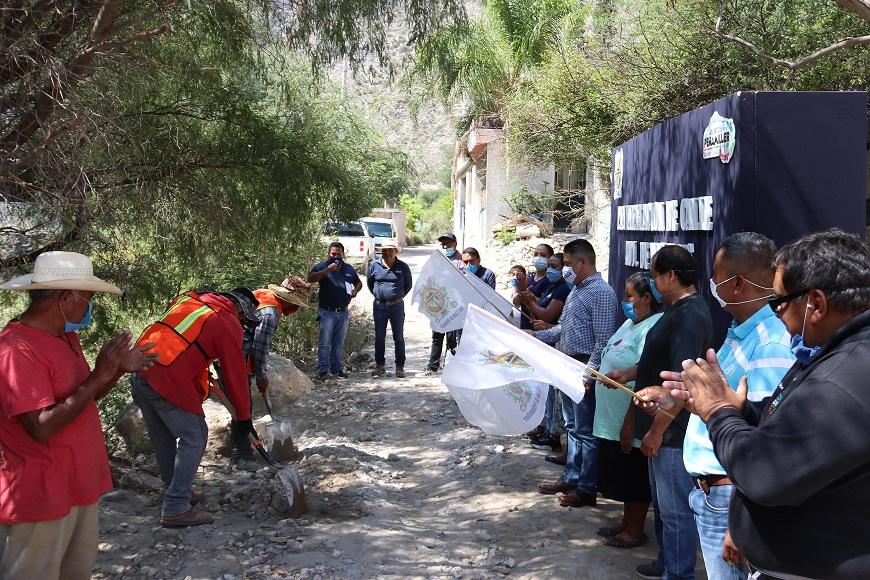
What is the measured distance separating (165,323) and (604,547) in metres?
3.30

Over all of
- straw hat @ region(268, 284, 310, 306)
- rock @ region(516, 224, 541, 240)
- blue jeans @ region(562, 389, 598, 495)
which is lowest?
blue jeans @ region(562, 389, 598, 495)

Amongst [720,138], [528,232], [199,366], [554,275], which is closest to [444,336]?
[554,275]

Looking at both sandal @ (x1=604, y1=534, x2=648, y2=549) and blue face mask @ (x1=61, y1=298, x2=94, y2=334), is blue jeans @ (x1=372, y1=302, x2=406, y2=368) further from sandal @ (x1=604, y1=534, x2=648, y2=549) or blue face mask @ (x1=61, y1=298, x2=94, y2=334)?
blue face mask @ (x1=61, y1=298, x2=94, y2=334)

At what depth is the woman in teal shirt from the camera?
16.1ft

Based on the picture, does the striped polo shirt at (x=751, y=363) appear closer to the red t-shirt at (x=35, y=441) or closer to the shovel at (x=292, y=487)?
the red t-shirt at (x=35, y=441)

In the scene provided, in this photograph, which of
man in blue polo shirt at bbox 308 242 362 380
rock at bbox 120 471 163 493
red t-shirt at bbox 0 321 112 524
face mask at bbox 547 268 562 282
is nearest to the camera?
red t-shirt at bbox 0 321 112 524

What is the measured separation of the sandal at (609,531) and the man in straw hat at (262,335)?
3.15m

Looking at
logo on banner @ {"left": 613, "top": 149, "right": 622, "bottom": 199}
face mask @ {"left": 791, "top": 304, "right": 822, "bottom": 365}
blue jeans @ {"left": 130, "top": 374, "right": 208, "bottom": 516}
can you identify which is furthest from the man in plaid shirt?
face mask @ {"left": 791, "top": 304, "right": 822, "bottom": 365}

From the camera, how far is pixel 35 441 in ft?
11.5

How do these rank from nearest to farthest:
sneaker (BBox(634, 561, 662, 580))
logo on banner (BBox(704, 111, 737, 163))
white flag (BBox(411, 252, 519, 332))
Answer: sneaker (BBox(634, 561, 662, 580)), logo on banner (BBox(704, 111, 737, 163)), white flag (BBox(411, 252, 519, 332))

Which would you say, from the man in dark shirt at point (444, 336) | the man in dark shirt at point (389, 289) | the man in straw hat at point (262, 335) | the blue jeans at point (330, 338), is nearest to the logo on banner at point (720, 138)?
the man in straw hat at point (262, 335)

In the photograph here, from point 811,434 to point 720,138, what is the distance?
3648mm

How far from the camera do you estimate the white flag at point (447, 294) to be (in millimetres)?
7348

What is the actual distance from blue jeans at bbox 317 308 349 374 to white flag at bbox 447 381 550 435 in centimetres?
666
